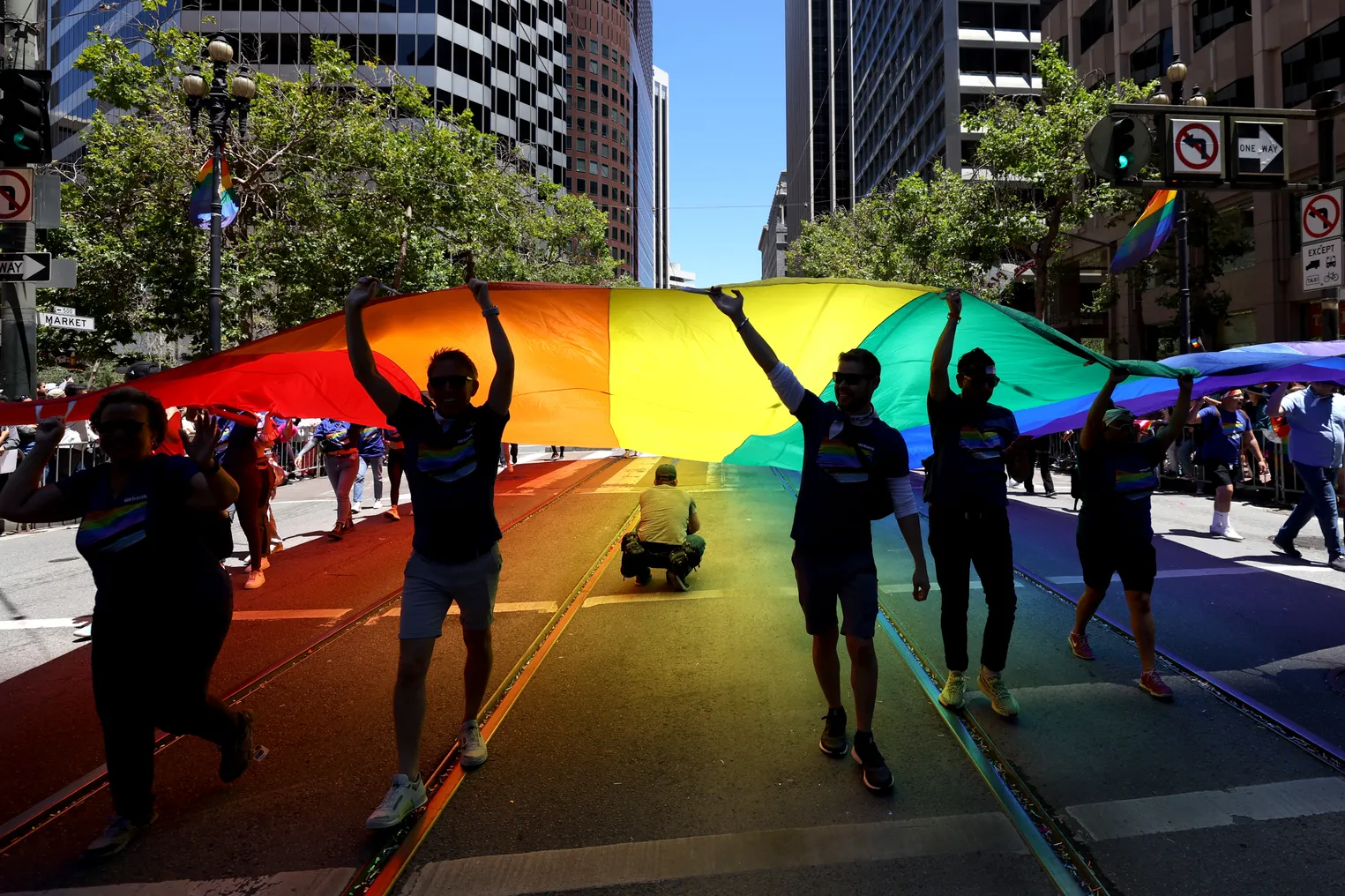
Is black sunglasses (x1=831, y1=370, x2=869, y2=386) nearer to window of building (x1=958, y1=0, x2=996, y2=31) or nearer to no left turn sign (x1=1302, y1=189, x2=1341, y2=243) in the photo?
no left turn sign (x1=1302, y1=189, x2=1341, y2=243)

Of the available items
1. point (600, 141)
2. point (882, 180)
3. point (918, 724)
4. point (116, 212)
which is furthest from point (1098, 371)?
point (600, 141)

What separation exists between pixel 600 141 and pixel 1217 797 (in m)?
131

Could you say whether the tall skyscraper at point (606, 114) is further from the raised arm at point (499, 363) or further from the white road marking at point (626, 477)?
the raised arm at point (499, 363)

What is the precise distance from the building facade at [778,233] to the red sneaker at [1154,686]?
135 metres

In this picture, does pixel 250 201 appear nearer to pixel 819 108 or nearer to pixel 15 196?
pixel 15 196

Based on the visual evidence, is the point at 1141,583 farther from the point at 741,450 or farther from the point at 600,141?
the point at 600,141

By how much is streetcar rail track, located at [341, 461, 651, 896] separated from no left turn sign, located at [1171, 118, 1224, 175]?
8.77 m

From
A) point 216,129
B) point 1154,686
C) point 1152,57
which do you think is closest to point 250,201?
point 216,129

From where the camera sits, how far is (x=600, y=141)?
12419 cm

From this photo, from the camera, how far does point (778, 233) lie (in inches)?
5950

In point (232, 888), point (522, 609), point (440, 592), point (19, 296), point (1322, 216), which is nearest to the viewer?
point (232, 888)

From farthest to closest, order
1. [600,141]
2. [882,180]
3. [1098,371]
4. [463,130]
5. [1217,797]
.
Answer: [600,141], [882,180], [463,130], [1098,371], [1217,797]

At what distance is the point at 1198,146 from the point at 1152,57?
27333mm

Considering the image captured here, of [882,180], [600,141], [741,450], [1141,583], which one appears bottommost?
[1141,583]
